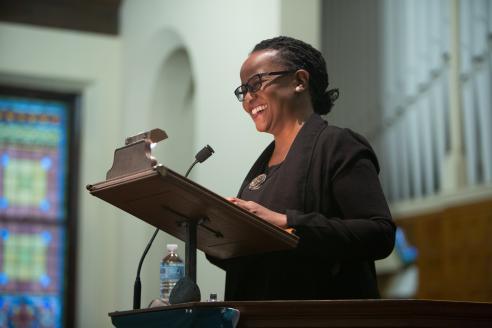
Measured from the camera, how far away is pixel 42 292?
6.70 meters

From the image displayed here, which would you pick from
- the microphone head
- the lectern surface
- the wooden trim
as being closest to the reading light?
the lectern surface

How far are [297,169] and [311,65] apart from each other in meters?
0.38

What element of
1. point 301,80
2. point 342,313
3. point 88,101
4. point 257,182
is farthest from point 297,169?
point 88,101

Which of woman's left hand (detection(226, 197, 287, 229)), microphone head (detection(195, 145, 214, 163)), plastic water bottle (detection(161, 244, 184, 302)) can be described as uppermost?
microphone head (detection(195, 145, 214, 163))

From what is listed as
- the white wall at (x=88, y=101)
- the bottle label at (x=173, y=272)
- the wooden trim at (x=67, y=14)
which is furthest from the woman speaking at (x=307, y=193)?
the wooden trim at (x=67, y=14)

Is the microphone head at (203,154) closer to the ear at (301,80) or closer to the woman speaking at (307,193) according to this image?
the woman speaking at (307,193)

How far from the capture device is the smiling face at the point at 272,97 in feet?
8.93

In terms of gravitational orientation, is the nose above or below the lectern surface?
above

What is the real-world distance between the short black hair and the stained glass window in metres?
4.29

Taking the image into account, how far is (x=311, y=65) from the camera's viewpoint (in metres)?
2.77

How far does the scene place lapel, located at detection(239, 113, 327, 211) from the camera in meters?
2.51

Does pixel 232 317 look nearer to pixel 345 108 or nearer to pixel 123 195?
pixel 123 195

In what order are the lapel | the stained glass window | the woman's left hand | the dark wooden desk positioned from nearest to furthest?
the dark wooden desk, the woman's left hand, the lapel, the stained glass window

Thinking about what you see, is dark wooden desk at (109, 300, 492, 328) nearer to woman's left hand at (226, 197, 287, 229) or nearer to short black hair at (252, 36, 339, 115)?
woman's left hand at (226, 197, 287, 229)
